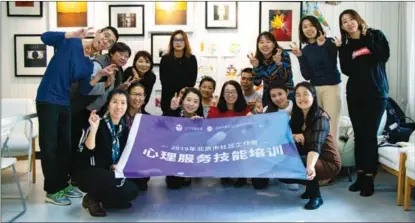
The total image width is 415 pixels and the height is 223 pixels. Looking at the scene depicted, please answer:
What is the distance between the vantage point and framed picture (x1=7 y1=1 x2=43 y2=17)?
15.8ft

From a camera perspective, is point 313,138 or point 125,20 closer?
point 313,138

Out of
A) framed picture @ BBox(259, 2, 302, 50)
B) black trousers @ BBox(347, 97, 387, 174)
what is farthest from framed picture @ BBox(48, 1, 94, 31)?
black trousers @ BBox(347, 97, 387, 174)

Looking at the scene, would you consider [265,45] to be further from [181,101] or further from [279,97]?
[181,101]

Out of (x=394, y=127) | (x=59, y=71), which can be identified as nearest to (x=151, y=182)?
(x=59, y=71)

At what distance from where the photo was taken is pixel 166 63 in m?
3.96

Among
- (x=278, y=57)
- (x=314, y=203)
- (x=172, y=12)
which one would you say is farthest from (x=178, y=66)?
(x=314, y=203)

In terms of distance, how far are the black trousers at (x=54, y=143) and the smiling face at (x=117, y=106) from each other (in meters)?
0.43

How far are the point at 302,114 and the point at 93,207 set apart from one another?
1.78 m

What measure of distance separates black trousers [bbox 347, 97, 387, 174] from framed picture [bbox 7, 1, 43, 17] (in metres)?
3.71

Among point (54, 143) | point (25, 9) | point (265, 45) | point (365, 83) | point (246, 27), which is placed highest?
point (25, 9)

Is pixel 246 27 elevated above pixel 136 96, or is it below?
above

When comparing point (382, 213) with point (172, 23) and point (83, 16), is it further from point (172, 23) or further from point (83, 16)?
point (83, 16)

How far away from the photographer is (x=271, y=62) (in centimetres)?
372

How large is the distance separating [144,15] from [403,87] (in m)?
3.21
